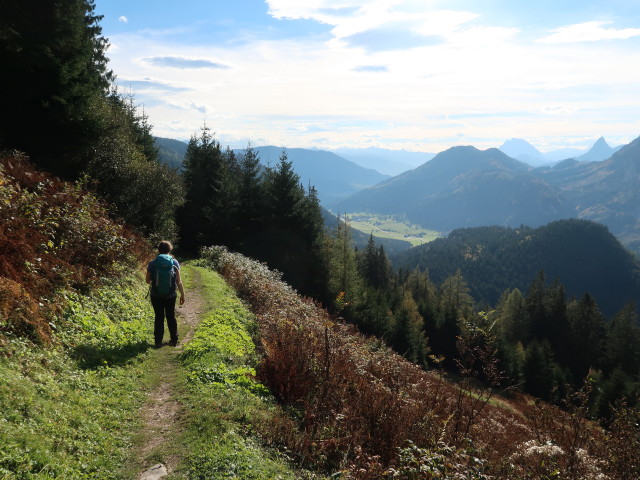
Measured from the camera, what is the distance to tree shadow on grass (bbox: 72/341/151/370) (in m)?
7.21

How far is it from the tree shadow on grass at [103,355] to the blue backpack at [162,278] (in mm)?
1361

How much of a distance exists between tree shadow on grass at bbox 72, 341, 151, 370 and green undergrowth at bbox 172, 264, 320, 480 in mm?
1136

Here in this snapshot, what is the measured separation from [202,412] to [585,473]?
6083 mm

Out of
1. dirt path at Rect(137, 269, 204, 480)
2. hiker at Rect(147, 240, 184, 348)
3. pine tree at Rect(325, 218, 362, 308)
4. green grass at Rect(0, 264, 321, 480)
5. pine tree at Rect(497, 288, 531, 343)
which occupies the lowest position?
pine tree at Rect(497, 288, 531, 343)

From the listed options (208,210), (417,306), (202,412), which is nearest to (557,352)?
(417,306)

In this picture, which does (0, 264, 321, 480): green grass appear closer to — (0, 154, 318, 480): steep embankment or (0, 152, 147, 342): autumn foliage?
(0, 154, 318, 480): steep embankment

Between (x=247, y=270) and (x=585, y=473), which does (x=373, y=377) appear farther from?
(x=247, y=270)

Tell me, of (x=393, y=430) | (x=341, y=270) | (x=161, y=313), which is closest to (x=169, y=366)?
(x=161, y=313)

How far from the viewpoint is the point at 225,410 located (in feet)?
21.6

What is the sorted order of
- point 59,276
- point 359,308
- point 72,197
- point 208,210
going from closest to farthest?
point 59,276
point 72,197
point 208,210
point 359,308

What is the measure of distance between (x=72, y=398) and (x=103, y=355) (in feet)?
6.45

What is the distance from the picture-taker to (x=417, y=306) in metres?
67.7

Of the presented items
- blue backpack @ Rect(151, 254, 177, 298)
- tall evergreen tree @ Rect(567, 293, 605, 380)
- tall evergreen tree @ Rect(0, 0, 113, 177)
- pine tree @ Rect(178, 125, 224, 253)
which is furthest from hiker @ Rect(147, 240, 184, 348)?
tall evergreen tree @ Rect(567, 293, 605, 380)

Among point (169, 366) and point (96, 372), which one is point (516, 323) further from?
point (96, 372)
